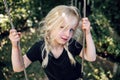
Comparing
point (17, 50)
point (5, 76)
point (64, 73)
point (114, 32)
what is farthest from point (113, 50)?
point (17, 50)

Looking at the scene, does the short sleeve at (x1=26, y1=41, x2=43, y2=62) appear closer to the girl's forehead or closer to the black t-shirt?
the black t-shirt

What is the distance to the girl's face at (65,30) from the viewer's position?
8.15 feet

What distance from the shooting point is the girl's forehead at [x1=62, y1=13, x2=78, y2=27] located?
8.21 feet

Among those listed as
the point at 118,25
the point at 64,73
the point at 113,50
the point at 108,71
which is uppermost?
the point at 64,73

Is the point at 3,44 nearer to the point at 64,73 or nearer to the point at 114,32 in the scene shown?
the point at 114,32

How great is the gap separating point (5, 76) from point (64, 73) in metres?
2.58

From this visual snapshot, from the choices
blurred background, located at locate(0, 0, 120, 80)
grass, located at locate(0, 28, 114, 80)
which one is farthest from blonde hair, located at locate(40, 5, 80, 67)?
grass, located at locate(0, 28, 114, 80)

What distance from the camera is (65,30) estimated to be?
2.48m

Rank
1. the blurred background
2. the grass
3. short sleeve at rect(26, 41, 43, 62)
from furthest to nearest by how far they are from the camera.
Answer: the grass, the blurred background, short sleeve at rect(26, 41, 43, 62)

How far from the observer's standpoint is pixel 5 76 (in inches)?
201

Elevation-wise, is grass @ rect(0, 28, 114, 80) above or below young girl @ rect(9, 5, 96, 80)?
below

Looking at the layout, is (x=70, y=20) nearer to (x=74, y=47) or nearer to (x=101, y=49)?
(x=74, y=47)

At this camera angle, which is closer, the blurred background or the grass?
the blurred background

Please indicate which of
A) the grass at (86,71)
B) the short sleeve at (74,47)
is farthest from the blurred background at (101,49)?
the short sleeve at (74,47)
